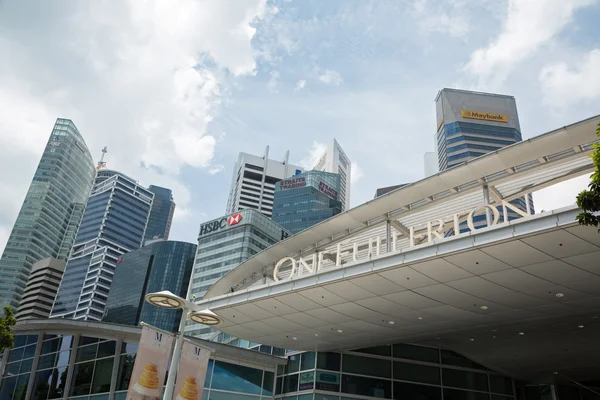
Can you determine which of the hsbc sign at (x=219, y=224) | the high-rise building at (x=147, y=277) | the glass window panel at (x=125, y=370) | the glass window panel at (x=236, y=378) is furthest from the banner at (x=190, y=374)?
the high-rise building at (x=147, y=277)

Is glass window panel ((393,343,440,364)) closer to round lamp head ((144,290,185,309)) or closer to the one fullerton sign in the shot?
the one fullerton sign

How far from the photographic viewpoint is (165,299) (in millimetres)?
15008

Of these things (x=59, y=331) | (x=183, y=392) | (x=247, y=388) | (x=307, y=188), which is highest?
(x=307, y=188)

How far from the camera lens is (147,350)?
578 inches

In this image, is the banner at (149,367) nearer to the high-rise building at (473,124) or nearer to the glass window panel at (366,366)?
the glass window panel at (366,366)

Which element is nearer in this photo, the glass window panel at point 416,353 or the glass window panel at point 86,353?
the glass window panel at point 86,353

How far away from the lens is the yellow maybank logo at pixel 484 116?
172 metres

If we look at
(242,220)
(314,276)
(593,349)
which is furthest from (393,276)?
(242,220)

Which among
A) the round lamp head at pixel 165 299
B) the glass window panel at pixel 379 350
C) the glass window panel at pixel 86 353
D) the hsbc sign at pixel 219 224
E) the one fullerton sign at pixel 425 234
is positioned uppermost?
the hsbc sign at pixel 219 224

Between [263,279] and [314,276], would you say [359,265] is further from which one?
[263,279]

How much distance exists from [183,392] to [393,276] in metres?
8.41

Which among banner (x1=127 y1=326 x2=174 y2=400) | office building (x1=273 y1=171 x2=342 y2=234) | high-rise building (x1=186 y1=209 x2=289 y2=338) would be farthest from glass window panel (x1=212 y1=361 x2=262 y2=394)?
office building (x1=273 y1=171 x2=342 y2=234)

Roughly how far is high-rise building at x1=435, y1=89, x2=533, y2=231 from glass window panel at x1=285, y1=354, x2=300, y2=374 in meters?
147

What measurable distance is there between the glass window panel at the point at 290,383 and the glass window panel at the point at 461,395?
8379mm
